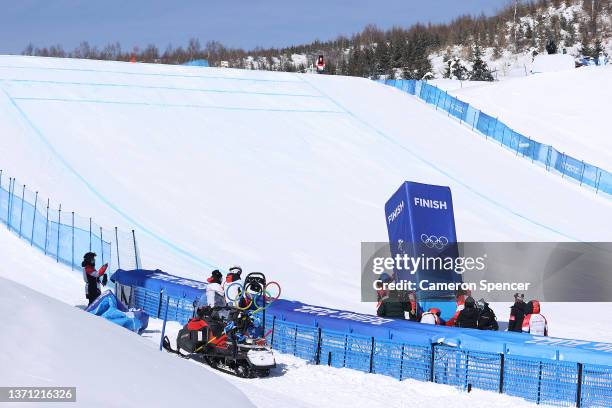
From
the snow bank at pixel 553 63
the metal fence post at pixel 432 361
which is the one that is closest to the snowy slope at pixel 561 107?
the snow bank at pixel 553 63

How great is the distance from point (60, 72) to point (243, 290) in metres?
26.4

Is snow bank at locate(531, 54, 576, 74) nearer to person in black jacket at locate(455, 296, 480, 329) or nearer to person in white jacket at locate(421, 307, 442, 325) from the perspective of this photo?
person in white jacket at locate(421, 307, 442, 325)

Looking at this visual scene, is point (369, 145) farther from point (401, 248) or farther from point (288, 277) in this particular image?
point (401, 248)

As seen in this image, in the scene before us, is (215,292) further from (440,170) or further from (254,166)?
(440,170)

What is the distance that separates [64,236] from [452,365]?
9.84m

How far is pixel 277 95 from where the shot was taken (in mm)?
37375

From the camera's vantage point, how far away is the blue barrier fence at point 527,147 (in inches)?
1261

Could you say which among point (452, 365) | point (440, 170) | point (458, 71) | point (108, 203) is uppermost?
point (458, 71)

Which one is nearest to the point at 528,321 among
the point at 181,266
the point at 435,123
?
the point at 181,266

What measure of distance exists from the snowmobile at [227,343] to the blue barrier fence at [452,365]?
116 centimetres

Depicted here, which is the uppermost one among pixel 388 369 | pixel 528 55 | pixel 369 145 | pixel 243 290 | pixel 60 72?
pixel 528 55

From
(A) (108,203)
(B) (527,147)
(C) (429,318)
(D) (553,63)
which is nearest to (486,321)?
(C) (429,318)

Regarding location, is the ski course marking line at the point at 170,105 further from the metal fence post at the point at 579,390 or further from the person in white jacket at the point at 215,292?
the metal fence post at the point at 579,390

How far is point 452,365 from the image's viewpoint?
38.0ft
